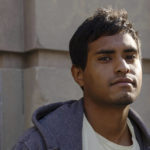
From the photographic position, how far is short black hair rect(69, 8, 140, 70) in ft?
7.36

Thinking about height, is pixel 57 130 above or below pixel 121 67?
below

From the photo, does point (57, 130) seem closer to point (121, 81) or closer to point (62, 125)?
point (62, 125)

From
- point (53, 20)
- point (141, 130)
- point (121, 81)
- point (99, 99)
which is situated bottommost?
point (141, 130)

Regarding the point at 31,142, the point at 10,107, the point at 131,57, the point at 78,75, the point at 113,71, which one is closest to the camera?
the point at 31,142

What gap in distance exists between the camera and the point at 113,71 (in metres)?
2.13

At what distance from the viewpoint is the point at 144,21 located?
3.52 meters

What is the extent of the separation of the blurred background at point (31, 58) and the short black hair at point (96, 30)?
0.64m

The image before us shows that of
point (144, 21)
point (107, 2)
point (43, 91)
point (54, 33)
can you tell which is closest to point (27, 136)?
point (43, 91)

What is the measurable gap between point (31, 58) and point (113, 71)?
107 centimetres

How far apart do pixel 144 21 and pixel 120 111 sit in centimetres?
149

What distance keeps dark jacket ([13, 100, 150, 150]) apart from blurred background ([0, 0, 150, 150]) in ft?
2.22

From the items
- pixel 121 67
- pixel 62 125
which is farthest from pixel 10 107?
pixel 121 67

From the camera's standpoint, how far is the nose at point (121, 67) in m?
2.12

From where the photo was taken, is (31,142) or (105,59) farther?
(105,59)
